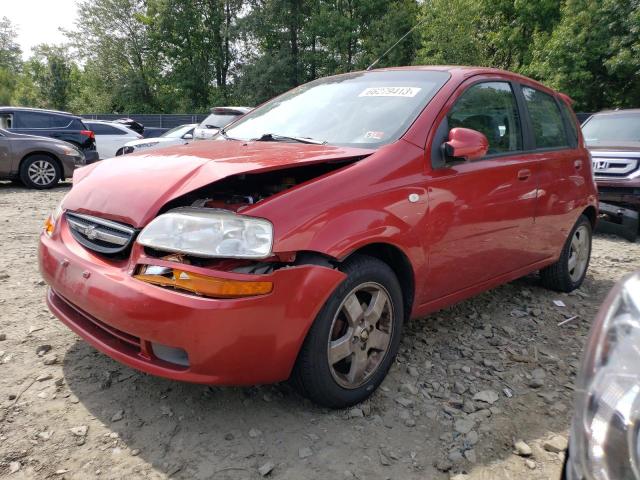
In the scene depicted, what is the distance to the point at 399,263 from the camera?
2.53 m

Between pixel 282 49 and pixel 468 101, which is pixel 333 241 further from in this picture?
pixel 282 49

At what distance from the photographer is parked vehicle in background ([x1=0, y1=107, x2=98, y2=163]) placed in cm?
1046

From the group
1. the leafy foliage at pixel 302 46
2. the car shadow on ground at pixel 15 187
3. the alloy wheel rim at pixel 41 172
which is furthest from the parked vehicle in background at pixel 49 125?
the leafy foliage at pixel 302 46

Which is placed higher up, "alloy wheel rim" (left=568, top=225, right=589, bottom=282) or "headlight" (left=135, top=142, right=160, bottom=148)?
"headlight" (left=135, top=142, right=160, bottom=148)

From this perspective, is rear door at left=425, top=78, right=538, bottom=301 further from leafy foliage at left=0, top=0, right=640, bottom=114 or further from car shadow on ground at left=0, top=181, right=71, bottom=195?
leafy foliage at left=0, top=0, right=640, bottom=114

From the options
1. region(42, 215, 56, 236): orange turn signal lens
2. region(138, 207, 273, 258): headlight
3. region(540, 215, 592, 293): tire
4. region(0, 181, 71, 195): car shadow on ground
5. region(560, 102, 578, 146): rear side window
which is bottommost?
region(540, 215, 592, 293): tire

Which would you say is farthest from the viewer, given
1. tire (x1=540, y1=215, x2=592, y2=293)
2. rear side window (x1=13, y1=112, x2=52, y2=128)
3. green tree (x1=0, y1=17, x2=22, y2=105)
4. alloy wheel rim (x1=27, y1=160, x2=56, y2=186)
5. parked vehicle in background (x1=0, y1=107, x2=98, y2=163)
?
green tree (x1=0, y1=17, x2=22, y2=105)

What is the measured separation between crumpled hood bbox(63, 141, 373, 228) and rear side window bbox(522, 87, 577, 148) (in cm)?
176

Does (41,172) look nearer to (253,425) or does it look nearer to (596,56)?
(253,425)

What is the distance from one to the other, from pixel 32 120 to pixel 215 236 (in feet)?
35.9

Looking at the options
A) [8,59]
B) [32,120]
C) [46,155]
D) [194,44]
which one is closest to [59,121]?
[32,120]

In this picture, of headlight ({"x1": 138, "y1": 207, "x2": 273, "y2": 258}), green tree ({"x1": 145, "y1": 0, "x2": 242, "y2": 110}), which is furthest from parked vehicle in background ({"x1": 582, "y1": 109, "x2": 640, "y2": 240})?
green tree ({"x1": 145, "y1": 0, "x2": 242, "y2": 110})

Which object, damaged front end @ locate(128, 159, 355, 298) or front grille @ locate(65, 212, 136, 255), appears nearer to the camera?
damaged front end @ locate(128, 159, 355, 298)

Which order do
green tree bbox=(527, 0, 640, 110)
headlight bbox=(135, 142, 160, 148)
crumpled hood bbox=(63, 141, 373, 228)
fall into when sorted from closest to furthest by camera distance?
crumpled hood bbox=(63, 141, 373, 228), headlight bbox=(135, 142, 160, 148), green tree bbox=(527, 0, 640, 110)
